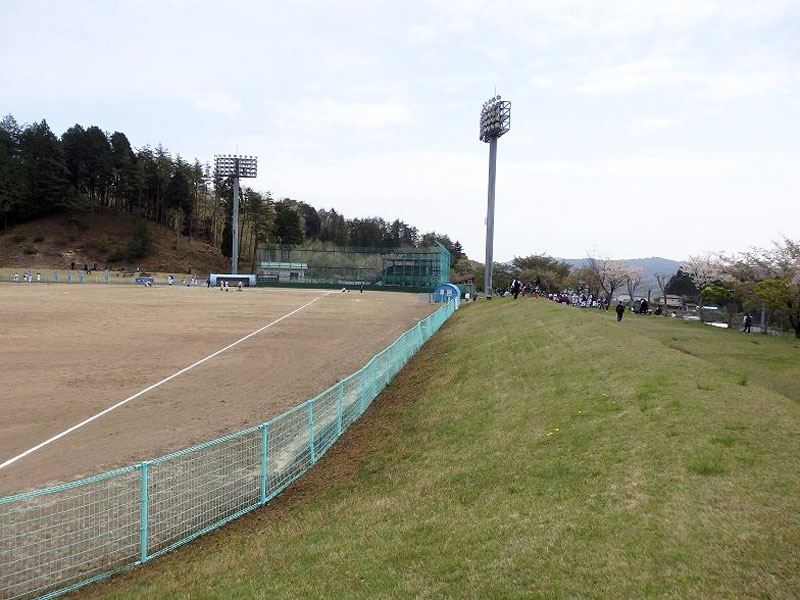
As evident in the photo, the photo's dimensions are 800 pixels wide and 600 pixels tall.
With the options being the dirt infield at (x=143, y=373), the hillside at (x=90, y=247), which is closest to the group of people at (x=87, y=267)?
the hillside at (x=90, y=247)

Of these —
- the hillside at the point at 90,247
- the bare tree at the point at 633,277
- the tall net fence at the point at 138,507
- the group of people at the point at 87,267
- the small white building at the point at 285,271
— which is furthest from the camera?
the small white building at the point at 285,271

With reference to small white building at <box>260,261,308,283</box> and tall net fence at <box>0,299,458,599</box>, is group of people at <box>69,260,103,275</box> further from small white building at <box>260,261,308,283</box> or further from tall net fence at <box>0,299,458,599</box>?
tall net fence at <box>0,299,458,599</box>

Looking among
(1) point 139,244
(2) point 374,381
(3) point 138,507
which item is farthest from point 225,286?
(3) point 138,507

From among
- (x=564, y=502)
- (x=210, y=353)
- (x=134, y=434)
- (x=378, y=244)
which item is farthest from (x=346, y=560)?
(x=378, y=244)

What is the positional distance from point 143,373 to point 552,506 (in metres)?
15.5

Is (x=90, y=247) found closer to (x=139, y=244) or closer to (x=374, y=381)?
(x=139, y=244)

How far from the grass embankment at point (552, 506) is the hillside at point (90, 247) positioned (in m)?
83.9

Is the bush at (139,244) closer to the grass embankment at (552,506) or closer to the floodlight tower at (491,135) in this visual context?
the floodlight tower at (491,135)

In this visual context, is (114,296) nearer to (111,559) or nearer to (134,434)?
(134,434)

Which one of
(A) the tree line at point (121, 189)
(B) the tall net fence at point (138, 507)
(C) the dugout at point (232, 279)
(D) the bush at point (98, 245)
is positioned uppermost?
(A) the tree line at point (121, 189)

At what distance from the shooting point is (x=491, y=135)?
48.5 metres

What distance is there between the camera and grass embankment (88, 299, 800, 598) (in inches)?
202

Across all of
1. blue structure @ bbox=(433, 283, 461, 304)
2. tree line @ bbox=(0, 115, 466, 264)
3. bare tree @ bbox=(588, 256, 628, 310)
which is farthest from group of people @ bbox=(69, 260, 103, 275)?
bare tree @ bbox=(588, 256, 628, 310)

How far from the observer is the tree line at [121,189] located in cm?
9088
